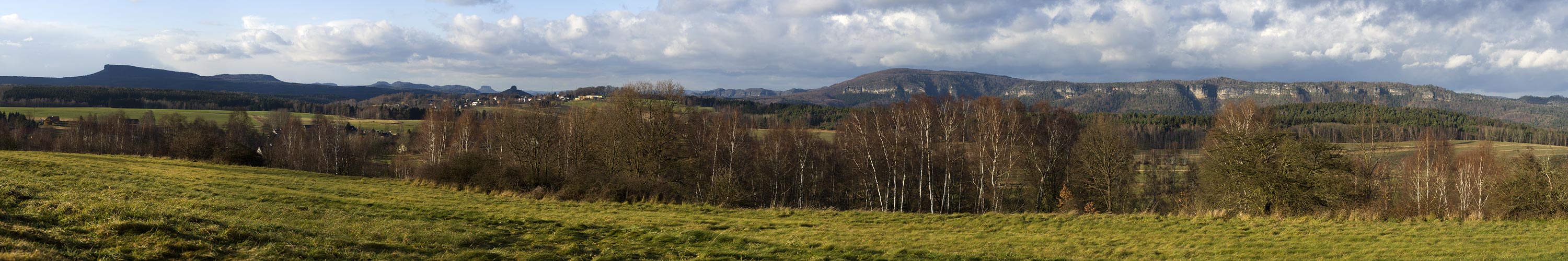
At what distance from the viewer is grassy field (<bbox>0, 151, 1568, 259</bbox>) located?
8922 mm

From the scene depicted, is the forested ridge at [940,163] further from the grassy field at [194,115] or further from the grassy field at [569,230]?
the grassy field at [194,115]

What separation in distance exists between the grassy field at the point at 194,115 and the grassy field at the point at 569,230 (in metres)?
94.3

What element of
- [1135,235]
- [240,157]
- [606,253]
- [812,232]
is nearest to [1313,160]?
[1135,235]

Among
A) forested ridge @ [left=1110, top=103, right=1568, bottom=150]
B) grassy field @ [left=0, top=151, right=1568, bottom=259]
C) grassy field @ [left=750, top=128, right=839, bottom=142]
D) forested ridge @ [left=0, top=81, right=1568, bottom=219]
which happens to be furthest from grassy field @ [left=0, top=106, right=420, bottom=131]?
forested ridge @ [left=1110, top=103, right=1568, bottom=150]

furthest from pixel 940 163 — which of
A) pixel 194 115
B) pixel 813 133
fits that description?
pixel 194 115

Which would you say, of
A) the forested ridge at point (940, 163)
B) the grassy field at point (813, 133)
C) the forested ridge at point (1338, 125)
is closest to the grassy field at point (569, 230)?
the forested ridge at point (940, 163)

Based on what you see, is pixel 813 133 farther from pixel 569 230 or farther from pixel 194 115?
pixel 194 115

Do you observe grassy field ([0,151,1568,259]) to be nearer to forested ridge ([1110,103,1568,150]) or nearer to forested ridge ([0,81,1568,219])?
forested ridge ([0,81,1568,219])

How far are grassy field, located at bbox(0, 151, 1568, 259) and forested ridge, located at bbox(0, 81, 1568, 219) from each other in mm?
5746

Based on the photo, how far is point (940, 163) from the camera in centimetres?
4272

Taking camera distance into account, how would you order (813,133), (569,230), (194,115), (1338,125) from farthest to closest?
1. (1338,125)
2. (194,115)
3. (813,133)
4. (569,230)

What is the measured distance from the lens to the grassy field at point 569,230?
8922mm

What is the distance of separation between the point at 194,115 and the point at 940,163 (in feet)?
462

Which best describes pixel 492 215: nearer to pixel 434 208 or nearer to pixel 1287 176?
pixel 434 208
